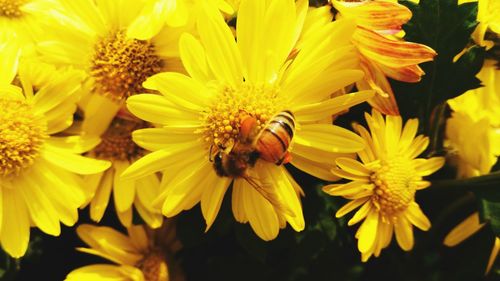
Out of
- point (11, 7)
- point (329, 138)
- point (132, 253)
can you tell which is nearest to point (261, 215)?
point (329, 138)

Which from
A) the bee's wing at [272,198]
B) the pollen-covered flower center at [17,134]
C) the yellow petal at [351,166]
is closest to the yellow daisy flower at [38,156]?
the pollen-covered flower center at [17,134]

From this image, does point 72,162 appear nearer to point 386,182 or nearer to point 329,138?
point 329,138

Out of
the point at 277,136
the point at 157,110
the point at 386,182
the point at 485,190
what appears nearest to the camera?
the point at 277,136

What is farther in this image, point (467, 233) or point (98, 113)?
point (467, 233)

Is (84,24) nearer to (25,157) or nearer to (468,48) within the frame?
(25,157)

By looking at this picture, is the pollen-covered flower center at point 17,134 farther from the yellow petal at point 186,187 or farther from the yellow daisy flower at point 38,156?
the yellow petal at point 186,187

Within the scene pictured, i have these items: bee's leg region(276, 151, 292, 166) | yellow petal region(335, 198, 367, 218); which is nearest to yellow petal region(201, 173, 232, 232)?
bee's leg region(276, 151, 292, 166)
